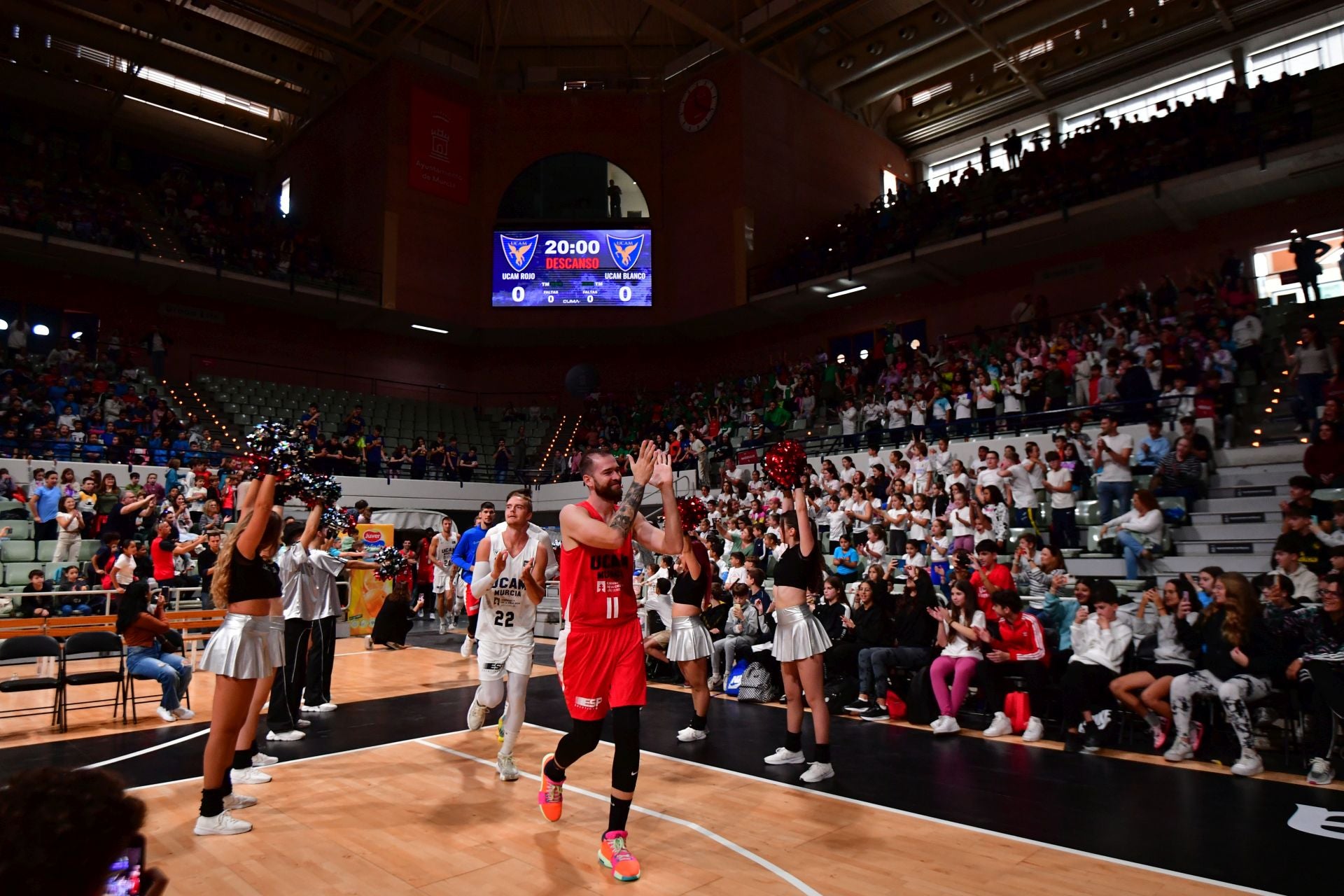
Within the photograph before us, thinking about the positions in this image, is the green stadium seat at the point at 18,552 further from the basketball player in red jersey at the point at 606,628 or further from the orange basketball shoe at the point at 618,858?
the orange basketball shoe at the point at 618,858

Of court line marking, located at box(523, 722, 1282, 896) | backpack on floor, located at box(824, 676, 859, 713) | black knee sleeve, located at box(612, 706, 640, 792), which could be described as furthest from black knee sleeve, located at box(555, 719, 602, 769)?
backpack on floor, located at box(824, 676, 859, 713)

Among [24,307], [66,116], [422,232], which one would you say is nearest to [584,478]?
[422,232]

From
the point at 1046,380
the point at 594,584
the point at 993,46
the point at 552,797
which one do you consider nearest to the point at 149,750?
the point at 552,797

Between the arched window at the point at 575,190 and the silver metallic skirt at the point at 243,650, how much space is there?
70.3ft

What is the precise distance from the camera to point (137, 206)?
70.2 feet

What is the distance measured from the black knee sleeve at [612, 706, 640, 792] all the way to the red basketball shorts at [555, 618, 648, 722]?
0.27ft

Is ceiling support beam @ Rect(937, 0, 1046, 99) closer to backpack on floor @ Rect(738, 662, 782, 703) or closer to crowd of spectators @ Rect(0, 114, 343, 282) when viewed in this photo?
backpack on floor @ Rect(738, 662, 782, 703)

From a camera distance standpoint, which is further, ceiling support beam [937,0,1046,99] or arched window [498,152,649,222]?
arched window [498,152,649,222]

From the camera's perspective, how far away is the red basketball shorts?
4191mm

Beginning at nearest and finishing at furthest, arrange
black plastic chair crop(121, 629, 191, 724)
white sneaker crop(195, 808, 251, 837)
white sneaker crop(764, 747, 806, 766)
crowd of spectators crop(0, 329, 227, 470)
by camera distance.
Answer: white sneaker crop(195, 808, 251, 837) < white sneaker crop(764, 747, 806, 766) < black plastic chair crop(121, 629, 191, 724) < crowd of spectators crop(0, 329, 227, 470)

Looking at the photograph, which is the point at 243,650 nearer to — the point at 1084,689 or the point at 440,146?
the point at 1084,689

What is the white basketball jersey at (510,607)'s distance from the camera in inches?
232

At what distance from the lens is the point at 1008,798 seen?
529 centimetres

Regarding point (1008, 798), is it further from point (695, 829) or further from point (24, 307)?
point (24, 307)
